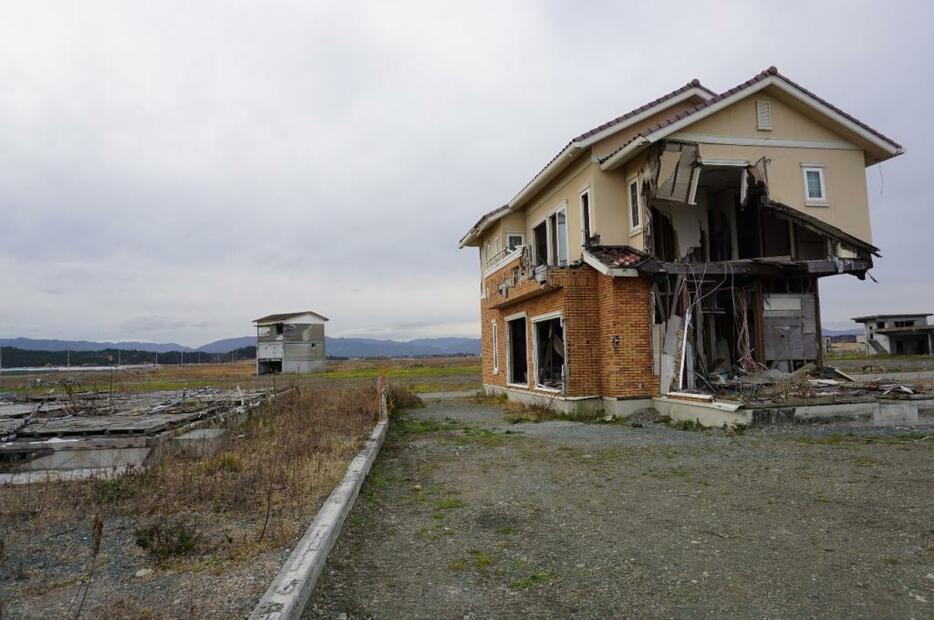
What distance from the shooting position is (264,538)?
491 centimetres

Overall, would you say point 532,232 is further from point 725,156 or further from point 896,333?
point 896,333

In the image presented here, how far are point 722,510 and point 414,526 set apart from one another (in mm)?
2984

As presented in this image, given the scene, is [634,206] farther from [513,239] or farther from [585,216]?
[513,239]

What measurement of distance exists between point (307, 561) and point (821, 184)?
14.6 meters

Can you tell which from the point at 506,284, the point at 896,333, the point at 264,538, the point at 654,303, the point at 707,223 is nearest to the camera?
the point at 264,538

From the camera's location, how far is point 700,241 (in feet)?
50.3

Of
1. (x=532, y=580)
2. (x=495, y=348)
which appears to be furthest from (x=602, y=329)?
(x=532, y=580)

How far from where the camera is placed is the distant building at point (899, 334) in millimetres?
47406

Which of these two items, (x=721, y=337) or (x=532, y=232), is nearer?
(x=721, y=337)

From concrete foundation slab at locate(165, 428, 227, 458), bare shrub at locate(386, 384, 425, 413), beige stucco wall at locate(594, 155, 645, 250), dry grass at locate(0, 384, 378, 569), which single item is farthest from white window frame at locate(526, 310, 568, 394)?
concrete foundation slab at locate(165, 428, 227, 458)

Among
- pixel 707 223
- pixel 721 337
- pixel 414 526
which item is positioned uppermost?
pixel 707 223

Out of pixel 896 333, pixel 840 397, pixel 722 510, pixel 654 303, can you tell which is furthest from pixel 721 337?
pixel 896 333

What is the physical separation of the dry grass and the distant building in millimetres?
52501

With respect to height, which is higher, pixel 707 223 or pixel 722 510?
pixel 707 223
